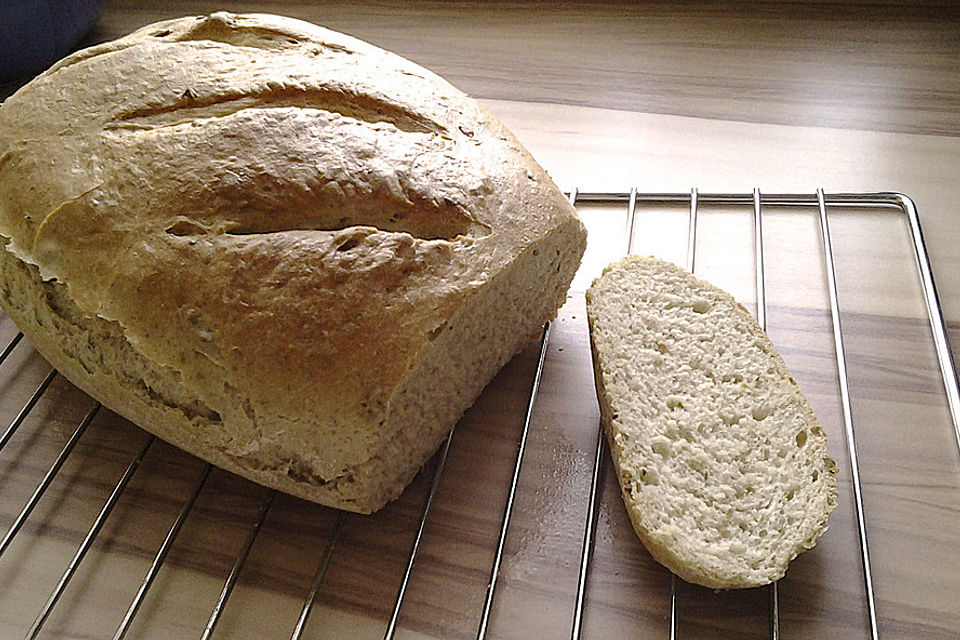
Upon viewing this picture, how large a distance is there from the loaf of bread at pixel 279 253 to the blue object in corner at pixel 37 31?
113 cm

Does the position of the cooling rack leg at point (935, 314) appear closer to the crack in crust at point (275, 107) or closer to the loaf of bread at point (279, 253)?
the loaf of bread at point (279, 253)

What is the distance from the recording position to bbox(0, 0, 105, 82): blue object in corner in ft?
9.53

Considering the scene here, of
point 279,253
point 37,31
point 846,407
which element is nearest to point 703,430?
point 846,407

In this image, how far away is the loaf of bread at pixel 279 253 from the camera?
5.14 ft

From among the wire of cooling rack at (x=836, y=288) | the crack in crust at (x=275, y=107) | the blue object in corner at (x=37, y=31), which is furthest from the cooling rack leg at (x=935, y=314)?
the blue object in corner at (x=37, y=31)

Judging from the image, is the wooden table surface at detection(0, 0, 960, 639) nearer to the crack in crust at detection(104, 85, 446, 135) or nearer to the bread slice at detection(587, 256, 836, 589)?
the bread slice at detection(587, 256, 836, 589)

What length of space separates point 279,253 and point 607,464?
76 centimetres

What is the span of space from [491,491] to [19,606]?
881 mm

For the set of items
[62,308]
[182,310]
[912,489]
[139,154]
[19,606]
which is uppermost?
[139,154]

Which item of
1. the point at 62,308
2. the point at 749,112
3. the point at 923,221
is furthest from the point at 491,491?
the point at 749,112

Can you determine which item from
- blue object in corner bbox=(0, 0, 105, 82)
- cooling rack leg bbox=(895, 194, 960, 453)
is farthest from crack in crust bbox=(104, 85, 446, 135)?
blue object in corner bbox=(0, 0, 105, 82)

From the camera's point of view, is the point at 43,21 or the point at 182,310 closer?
the point at 182,310

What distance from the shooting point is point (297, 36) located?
6.79 ft

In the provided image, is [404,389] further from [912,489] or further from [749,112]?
[749,112]
